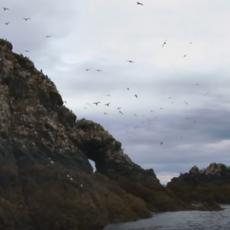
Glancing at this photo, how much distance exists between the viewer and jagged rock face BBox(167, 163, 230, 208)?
108 m

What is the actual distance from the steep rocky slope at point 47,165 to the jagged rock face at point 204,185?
19.8m

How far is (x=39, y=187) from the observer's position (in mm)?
57406

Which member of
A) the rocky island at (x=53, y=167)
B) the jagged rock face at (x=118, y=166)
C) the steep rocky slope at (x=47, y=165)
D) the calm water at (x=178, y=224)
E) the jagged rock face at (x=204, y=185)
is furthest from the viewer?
the jagged rock face at (x=204, y=185)

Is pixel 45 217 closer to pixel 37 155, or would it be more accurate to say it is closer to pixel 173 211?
pixel 37 155

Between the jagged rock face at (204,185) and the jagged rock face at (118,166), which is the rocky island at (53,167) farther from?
A: the jagged rock face at (204,185)

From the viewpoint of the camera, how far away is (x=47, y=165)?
62.1m

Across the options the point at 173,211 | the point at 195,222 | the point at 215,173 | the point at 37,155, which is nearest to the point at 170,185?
the point at 215,173

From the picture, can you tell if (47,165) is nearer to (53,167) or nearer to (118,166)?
(53,167)

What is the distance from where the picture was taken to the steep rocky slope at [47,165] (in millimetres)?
53938

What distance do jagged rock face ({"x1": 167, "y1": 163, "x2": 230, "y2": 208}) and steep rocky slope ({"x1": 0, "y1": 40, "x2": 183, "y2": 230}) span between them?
1980cm

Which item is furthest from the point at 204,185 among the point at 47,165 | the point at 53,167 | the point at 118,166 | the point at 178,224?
the point at 47,165

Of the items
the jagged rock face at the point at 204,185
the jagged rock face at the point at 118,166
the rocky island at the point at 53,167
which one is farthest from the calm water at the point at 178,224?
the jagged rock face at the point at 204,185

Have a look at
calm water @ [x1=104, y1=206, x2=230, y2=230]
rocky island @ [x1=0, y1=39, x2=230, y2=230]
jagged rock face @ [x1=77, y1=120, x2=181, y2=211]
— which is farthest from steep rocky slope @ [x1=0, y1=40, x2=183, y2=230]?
calm water @ [x1=104, y1=206, x2=230, y2=230]

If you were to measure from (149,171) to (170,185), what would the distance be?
1985 centimetres
